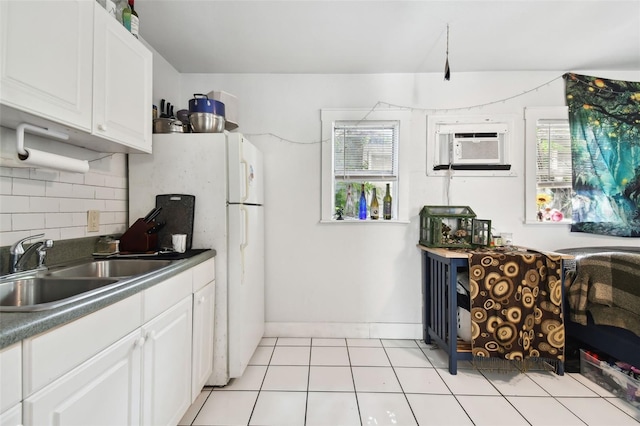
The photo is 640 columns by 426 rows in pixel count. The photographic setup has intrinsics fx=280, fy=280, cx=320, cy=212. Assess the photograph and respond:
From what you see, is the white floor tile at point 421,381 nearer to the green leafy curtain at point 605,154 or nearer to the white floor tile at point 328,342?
the white floor tile at point 328,342

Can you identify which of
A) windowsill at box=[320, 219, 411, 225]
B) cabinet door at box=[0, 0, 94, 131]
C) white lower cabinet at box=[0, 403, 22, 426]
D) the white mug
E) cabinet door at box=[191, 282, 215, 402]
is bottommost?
cabinet door at box=[191, 282, 215, 402]

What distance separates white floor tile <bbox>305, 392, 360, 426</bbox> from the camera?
161 centimetres

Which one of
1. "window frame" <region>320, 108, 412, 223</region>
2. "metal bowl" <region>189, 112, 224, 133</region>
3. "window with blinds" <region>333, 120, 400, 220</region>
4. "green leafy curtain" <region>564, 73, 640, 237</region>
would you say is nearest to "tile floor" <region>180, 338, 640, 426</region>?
"window frame" <region>320, 108, 412, 223</region>

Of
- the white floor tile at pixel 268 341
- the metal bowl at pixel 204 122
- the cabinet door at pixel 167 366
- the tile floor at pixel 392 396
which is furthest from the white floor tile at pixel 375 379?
the metal bowl at pixel 204 122

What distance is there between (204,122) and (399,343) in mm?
2476

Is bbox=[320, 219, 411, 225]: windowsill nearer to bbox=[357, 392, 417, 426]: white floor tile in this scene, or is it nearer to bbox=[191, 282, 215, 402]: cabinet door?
bbox=[191, 282, 215, 402]: cabinet door

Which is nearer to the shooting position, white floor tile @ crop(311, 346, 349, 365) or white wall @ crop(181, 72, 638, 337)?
white floor tile @ crop(311, 346, 349, 365)

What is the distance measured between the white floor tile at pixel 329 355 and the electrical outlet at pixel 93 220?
1.79 metres

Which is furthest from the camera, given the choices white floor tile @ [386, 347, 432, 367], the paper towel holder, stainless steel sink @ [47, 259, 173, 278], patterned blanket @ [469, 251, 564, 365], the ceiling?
white floor tile @ [386, 347, 432, 367]

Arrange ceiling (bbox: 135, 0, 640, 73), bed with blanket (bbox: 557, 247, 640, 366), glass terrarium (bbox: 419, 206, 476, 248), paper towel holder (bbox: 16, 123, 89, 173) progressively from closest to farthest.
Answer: paper towel holder (bbox: 16, 123, 89, 173) < bed with blanket (bbox: 557, 247, 640, 366) < ceiling (bbox: 135, 0, 640, 73) < glass terrarium (bbox: 419, 206, 476, 248)

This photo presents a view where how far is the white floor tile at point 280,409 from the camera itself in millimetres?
1612

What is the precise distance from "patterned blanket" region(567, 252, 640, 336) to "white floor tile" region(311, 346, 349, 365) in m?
1.74

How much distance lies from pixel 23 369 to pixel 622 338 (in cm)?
294

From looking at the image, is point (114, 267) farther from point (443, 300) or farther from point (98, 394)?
point (443, 300)
